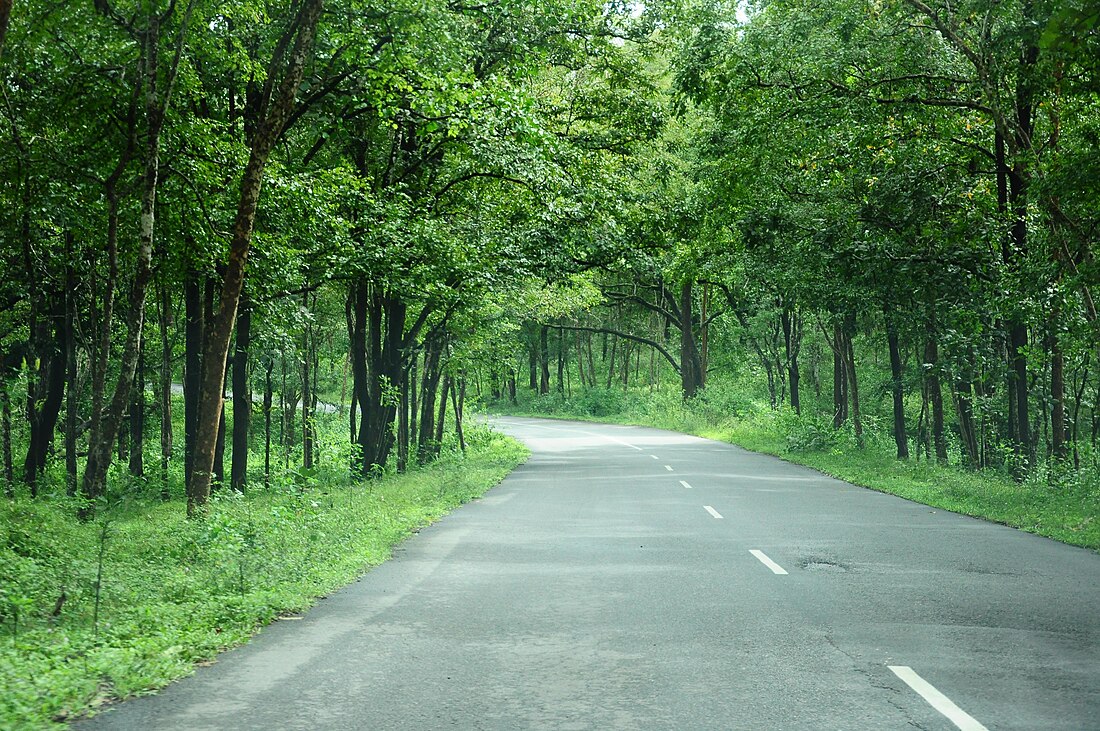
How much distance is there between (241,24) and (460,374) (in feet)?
60.1

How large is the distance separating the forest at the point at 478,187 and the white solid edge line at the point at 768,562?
19.0 ft

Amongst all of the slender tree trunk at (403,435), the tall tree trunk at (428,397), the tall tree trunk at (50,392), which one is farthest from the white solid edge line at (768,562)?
the tall tree trunk at (428,397)

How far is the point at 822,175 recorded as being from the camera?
23281mm

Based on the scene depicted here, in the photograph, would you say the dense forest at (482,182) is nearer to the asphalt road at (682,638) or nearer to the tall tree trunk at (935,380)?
the tall tree trunk at (935,380)

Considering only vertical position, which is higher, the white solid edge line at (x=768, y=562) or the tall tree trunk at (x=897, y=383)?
the tall tree trunk at (x=897, y=383)

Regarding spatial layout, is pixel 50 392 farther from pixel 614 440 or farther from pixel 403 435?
pixel 614 440

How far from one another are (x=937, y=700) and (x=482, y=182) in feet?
67.7

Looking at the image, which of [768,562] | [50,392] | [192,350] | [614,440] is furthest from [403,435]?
[768,562]

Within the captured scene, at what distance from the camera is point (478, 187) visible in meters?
25.4

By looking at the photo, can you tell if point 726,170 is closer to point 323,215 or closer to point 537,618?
point 323,215

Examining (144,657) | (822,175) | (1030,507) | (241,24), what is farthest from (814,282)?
(144,657)

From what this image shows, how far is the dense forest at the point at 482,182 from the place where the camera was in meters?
14.9

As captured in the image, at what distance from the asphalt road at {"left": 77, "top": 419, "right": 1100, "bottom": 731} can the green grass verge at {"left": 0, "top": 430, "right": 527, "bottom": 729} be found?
12.1 inches

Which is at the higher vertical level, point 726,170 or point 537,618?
point 726,170
